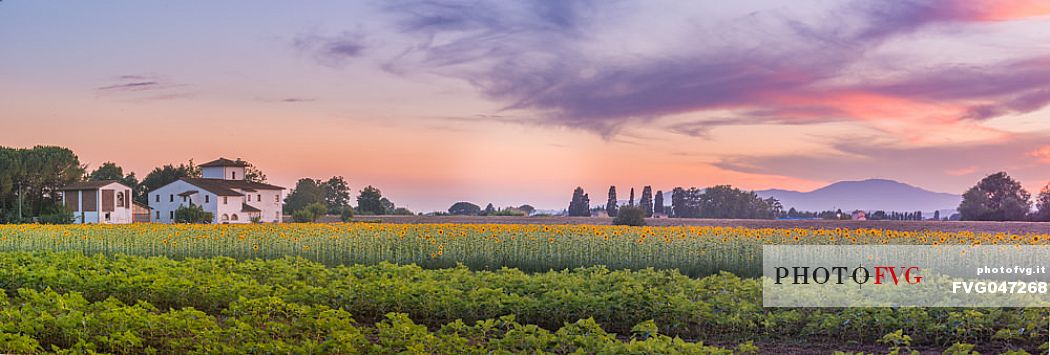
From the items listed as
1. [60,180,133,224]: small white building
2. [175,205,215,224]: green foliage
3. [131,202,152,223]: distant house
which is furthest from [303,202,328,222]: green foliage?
[131,202,152,223]: distant house

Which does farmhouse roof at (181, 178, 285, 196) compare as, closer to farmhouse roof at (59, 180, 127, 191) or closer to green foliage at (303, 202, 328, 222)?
green foliage at (303, 202, 328, 222)

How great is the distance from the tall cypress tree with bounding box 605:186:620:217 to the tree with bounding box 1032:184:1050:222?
644 cm

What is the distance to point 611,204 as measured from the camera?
15.4 m

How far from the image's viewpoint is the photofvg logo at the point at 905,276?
22.9 ft

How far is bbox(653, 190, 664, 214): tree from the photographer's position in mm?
14238

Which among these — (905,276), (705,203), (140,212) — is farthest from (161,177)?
(905,276)

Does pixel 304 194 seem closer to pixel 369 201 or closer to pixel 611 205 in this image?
pixel 369 201

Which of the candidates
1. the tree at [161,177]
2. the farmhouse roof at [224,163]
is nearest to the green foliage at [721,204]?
the farmhouse roof at [224,163]

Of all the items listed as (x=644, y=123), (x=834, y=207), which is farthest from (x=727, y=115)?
(x=834, y=207)

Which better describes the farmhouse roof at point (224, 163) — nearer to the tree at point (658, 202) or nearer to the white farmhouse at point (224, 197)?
the white farmhouse at point (224, 197)

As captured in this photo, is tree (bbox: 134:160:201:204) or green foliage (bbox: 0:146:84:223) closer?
green foliage (bbox: 0:146:84:223)

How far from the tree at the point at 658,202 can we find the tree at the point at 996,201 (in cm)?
450

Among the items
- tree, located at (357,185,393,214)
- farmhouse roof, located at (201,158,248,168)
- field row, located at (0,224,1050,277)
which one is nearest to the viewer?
field row, located at (0,224,1050,277)

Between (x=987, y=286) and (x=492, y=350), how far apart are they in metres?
4.70
